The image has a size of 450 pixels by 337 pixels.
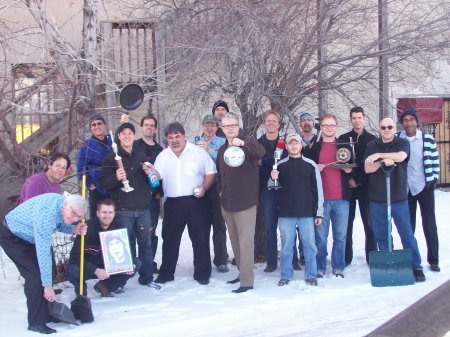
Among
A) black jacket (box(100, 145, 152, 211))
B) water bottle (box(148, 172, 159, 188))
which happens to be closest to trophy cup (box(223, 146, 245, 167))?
water bottle (box(148, 172, 159, 188))

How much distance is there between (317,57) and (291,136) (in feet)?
4.08

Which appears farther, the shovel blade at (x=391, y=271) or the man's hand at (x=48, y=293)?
Answer: the shovel blade at (x=391, y=271)

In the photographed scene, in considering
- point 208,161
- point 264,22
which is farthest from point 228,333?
point 264,22

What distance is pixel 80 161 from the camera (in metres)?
7.30

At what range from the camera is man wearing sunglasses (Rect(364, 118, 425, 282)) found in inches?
287

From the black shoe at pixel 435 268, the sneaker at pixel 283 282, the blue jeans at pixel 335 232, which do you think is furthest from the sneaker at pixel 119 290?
the black shoe at pixel 435 268

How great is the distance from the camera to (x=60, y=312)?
602cm

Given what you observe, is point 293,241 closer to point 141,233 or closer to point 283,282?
point 283,282

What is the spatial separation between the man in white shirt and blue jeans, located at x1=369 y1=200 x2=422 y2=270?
6.20 ft

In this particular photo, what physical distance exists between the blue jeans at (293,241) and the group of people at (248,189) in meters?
0.01

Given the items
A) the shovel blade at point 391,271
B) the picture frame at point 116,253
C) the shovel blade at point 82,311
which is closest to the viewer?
the shovel blade at point 82,311

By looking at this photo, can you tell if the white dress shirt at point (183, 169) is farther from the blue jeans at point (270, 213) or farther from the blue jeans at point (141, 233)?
the blue jeans at point (270, 213)

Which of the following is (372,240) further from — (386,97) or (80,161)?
(80,161)

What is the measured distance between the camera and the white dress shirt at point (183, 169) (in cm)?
747
